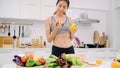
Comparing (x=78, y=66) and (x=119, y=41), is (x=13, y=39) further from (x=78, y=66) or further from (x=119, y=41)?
(x=78, y=66)

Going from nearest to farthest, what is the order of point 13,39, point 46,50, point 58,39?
point 58,39 < point 46,50 < point 13,39

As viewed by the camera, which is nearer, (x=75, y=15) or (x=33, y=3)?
(x=33, y=3)

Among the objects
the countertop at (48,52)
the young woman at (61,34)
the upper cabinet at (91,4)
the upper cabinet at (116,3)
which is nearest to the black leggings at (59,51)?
the young woman at (61,34)

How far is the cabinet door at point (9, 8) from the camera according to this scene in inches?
145

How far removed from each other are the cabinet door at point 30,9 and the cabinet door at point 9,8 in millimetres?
117

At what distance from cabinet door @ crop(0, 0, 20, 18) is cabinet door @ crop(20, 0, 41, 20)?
117 millimetres

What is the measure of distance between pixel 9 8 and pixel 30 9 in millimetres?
424

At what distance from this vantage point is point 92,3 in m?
4.43

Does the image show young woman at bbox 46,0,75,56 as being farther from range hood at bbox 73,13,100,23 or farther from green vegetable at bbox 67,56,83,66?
range hood at bbox 73,13,100,23

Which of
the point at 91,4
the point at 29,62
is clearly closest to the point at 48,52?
the point at 91,4

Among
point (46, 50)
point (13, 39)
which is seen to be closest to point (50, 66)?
point (46, 50)

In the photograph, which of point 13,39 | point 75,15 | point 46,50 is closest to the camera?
point 46,50

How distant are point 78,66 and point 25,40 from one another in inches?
126

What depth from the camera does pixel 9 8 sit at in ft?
12.2
